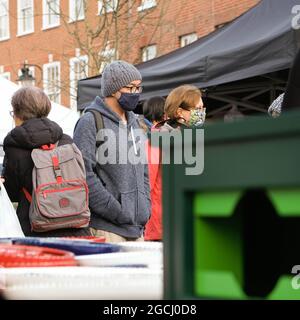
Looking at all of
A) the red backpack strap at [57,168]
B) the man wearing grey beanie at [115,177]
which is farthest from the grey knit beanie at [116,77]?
the red backpack strap at [57,168]

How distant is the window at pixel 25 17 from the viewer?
3316 centimetres

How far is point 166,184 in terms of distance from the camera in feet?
5.10

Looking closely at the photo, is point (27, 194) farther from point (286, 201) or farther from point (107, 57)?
point (107, 57)

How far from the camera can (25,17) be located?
1309 inches

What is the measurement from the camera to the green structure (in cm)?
137

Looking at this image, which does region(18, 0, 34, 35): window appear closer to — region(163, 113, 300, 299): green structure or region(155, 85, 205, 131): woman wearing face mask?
region(155, 85, 205, 131): woman wearing face mask

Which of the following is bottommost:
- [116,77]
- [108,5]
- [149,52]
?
[116,77]

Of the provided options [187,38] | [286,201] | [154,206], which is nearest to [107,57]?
[187,38]

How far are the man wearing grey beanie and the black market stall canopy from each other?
1781 millimetres

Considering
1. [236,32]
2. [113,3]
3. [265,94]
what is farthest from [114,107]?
[113,3]

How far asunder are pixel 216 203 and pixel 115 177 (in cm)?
332

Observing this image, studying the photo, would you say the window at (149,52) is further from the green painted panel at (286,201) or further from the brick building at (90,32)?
the green painted panel at (286,201)
